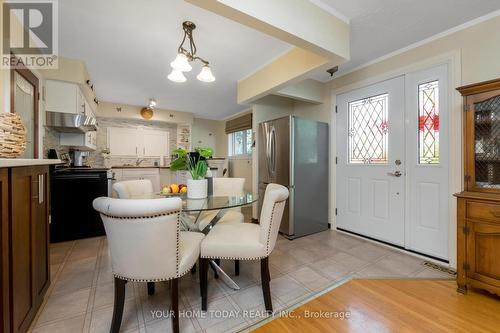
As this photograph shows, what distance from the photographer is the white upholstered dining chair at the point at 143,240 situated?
112 centimetres

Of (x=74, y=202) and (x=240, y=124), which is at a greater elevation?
(x=240, y=124)

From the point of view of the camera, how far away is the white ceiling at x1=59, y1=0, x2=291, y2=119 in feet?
5.98

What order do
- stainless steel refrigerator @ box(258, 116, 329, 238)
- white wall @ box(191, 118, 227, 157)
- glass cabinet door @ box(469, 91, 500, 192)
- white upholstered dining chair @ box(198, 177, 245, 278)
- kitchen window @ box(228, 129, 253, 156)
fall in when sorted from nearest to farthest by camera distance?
glass cabinet door @ box(469, 91, 500, 192), white upholstered dining chair @ box(198, 177, 245, 278), stainless steel refrigerator @ box(258, 116, 329, 238), kitchen window @ box(228, 129, 253, 156), white wall @ box(191, 118, 227, 157)

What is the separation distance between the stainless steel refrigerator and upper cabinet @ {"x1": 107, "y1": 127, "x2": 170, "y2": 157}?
11.2 ft

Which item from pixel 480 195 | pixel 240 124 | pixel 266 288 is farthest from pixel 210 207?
pixel 240 124

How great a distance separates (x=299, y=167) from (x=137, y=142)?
437 cm

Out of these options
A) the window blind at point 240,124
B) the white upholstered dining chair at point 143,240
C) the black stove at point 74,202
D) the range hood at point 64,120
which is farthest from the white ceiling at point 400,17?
the black stove at point 74,202

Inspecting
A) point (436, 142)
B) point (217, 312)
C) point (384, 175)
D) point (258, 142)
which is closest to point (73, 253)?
point (217, 312)

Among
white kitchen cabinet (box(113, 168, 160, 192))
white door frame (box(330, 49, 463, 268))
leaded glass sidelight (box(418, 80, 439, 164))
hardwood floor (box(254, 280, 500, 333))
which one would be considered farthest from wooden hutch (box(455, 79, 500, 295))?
white kitchen cabinet (box(113, 168, 160, 192))

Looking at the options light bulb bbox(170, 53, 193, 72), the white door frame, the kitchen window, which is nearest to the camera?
light bulb bbox(170, 53, 193, 72)

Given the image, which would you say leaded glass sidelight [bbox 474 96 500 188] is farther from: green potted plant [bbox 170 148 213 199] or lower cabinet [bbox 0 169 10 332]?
lower cabinet [bbox 0 169 10 332]

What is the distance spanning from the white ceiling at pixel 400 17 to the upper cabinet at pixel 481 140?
75 cm

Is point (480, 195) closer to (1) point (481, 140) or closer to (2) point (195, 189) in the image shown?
(1) point (481, 140)

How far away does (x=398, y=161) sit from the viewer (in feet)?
8.61
